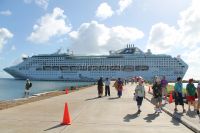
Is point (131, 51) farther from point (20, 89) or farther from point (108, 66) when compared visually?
point (20, 89)

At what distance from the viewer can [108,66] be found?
13075 cm

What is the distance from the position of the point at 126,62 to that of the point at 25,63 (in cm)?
3960

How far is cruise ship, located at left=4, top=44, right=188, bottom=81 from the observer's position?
12975cm

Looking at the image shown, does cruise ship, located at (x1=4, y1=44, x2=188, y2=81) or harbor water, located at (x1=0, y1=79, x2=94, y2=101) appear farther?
cruise ship, located at (x1=4, y1=44, x2=188, y2=81)

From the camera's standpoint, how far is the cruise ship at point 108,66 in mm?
129750

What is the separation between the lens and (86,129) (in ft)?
35.3

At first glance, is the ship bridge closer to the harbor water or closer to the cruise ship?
the cruise ship

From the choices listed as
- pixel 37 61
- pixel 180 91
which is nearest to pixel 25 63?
pixel 37 61

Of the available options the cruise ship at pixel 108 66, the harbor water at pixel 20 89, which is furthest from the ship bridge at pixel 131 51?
the harbor water at pixel 20 89

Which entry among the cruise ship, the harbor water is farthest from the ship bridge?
the harbor water

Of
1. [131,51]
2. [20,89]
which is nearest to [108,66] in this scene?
[131,51]

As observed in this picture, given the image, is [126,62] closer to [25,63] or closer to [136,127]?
[25,63]

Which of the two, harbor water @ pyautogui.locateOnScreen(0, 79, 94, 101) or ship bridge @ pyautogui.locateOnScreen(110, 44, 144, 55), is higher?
ship bridge @ pyautogui.locateOnScreen(110, 44, 144, 55)

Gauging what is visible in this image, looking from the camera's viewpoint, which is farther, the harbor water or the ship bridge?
the ship bridge
